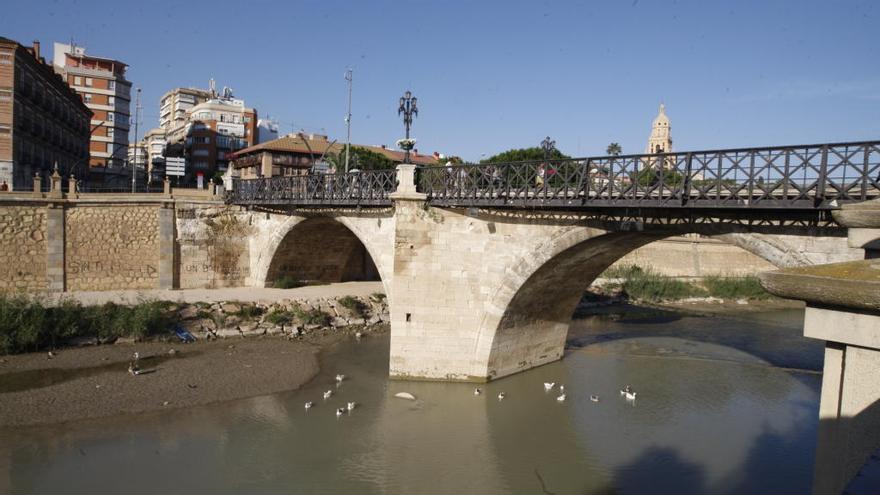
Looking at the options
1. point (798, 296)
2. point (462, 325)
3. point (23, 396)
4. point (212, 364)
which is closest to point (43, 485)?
point (23, 396)

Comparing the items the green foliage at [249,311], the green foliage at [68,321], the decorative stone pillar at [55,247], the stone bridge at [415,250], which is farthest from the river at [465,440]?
the decorative stone pillar at [55,247]

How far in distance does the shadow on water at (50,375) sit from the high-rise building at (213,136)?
40.1m

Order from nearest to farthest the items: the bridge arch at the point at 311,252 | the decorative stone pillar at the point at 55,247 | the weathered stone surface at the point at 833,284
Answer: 1. the weathered stone surface at the point at 833,284
2. the decorative stone pillar at the point at 55,247
3. the bridge arch at the point at 311,252

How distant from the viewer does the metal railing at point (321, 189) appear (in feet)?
60.5

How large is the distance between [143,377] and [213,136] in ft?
156

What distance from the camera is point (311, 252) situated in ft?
92.6

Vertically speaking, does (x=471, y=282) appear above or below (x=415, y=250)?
below

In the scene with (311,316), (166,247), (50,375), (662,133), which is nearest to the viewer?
(50,375)

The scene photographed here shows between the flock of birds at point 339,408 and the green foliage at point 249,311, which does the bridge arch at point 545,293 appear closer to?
the flock of birds at point 339,408

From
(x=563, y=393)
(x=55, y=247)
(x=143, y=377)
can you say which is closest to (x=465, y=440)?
(x=563, y=393)

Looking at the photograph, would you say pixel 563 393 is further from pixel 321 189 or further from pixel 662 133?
pixel 662 133

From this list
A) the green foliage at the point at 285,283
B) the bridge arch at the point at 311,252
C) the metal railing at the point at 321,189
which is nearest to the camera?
the metal railing at the point at 321,189

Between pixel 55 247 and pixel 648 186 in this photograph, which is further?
pixel 55 247

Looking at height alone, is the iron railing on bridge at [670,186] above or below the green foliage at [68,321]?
above
